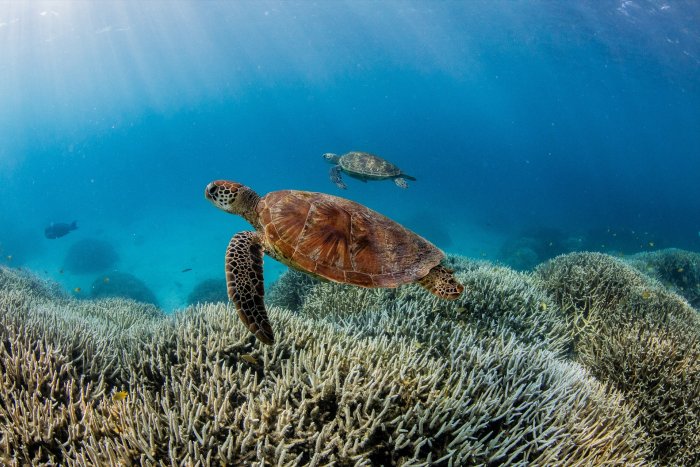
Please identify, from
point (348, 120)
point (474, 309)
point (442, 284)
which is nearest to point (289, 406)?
point (442, 284)

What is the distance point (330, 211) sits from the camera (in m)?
3.92

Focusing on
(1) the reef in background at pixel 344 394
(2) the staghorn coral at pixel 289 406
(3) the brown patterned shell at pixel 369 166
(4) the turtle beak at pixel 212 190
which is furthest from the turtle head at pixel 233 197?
(3) the brown patterned shell at pixel 369 166

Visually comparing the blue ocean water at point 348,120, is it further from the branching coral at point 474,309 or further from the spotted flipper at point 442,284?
the spotted flipper at point 442,284

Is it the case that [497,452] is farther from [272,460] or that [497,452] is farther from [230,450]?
[230,450]

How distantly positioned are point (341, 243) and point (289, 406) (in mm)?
1916

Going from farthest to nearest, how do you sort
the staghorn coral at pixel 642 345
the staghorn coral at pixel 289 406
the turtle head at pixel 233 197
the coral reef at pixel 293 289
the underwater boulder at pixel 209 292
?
the underwater boulder at pixel 209 292 < the coral reef at pixel 293 289 < the turtle head at pixel 233 197 < the staghorn coral at pixel 642 345 < the staghorn coral at pixel 289 406

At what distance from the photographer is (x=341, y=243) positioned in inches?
147

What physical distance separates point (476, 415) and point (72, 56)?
90.2 meters

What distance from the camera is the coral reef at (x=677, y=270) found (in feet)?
34.5

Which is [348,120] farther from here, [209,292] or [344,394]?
[344,394]

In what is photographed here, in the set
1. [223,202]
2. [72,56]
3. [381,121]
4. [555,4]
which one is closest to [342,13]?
[555,4]

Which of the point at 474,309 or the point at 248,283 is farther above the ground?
the point at 248,283

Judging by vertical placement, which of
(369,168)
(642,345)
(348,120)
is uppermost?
(642,345)

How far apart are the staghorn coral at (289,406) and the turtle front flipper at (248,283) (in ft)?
1.02
